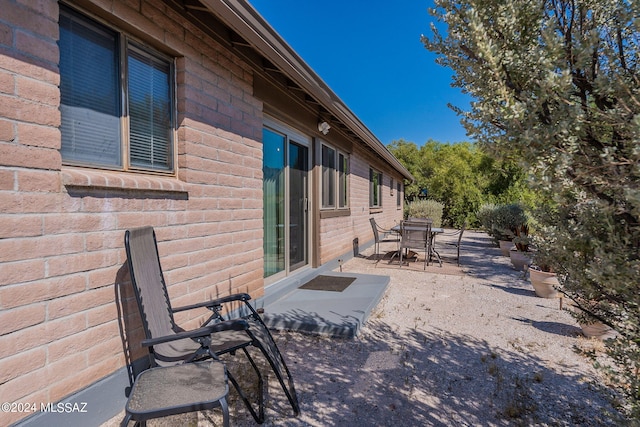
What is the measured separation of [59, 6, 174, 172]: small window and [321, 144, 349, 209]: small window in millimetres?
3888

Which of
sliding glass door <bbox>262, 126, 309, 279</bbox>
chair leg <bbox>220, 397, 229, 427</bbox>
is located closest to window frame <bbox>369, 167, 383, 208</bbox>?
sliding glass door <bbox>262, 126, 309, 279</bbox>

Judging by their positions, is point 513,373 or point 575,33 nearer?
point 575,33

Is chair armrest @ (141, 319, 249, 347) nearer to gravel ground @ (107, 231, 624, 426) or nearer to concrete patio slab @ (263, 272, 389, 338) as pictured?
gravel ground @ (107, 231, 624, 426)

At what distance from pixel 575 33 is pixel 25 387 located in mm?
3204

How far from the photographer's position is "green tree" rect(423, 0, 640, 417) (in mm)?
1206

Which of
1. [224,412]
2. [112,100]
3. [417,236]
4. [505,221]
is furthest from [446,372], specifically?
[505,221]

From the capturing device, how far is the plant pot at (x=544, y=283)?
4938mm

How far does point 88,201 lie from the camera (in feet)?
6.68

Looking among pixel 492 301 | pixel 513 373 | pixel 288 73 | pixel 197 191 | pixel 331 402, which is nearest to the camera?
pixel 331 402

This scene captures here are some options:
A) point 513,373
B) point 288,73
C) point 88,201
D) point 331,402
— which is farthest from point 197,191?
point 513,373

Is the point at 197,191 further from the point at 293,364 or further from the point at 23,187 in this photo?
the point at 293,364

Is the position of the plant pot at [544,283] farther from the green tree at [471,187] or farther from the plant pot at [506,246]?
the green tree at [471,187]

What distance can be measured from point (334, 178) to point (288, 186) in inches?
84.0

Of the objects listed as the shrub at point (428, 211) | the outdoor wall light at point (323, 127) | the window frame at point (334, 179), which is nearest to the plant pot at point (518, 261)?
the window frame at point (334, 179)
